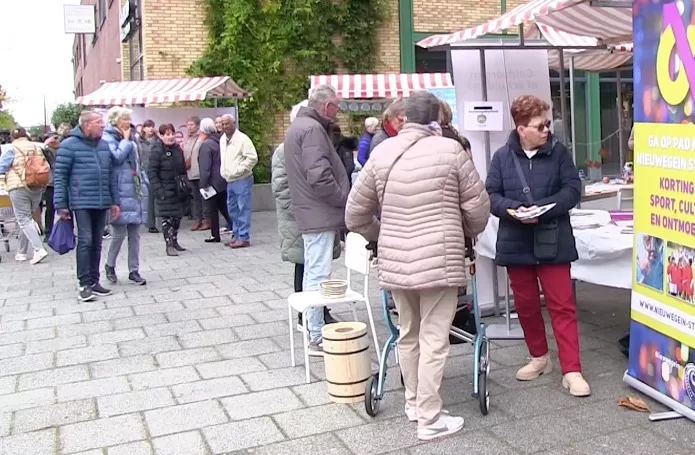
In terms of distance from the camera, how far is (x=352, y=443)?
12.3 feet

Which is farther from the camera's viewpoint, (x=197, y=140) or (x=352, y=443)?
(x=197, y=140)

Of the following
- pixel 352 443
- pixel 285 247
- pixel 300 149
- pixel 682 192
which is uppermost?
pixel 300 149

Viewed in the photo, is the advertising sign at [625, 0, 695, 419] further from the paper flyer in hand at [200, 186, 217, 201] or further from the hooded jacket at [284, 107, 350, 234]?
the paper flyer in hand at [200, 186, 217, 201]

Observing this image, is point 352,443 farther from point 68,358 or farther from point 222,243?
point 222,243

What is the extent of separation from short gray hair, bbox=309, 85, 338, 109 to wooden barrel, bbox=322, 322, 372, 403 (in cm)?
154

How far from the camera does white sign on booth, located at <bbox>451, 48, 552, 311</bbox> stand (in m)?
5.71

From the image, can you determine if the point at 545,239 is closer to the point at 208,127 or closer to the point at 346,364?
the point at 346,364

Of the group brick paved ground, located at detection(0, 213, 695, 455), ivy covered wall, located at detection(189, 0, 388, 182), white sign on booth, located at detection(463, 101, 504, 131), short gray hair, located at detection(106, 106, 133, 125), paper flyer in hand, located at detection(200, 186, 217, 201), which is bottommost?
brick paved ground, located at detection(0, 213, 695, 455)

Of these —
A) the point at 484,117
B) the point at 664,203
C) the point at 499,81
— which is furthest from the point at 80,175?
the point at 664,203

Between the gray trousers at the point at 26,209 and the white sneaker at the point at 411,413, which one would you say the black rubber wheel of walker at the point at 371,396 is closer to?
the white sneaker at the point at 411,413

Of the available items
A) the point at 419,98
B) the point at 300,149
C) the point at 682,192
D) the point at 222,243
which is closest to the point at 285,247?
the point at 300,149

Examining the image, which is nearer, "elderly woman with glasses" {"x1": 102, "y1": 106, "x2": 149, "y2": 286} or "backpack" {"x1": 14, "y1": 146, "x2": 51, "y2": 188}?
"elderly woman with glasses" {"x1": 102, "y1": 106, "x2": 149, "y2": 286}

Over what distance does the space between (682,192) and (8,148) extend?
850 centimetres

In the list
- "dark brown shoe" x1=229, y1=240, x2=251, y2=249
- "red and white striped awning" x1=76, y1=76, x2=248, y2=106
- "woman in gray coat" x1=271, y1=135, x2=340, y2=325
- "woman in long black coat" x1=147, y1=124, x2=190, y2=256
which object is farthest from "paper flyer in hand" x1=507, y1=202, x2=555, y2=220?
"red and white striped awning" x1=76, y1=76, x2=248, y2=106
